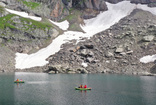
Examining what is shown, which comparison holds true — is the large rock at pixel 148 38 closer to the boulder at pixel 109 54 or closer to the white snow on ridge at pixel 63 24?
the boulder at pixel 109 54

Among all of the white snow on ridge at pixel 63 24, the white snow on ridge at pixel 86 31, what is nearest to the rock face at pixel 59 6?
the white snow on ridge at pixel 63 24

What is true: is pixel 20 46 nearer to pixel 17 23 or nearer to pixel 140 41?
pixel 17 23

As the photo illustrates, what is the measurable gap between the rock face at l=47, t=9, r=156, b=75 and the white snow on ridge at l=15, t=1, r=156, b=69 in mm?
7314

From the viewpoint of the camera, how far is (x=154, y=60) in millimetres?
102375

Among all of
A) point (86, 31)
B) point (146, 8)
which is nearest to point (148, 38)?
point (86, 31)

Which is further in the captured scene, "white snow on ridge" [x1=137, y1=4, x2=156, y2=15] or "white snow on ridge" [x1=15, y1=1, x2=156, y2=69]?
"white snow on ridge" [x1=137, y1=4, x2=156, y2=15]

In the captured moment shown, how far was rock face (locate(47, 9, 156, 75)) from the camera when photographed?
102 metres

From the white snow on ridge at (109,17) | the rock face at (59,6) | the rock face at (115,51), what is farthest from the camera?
the rock face at (59,6)

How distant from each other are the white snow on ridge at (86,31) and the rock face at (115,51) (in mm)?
7314

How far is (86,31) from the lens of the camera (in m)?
153

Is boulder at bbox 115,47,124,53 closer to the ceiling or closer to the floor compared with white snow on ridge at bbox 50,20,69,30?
closer to the floor

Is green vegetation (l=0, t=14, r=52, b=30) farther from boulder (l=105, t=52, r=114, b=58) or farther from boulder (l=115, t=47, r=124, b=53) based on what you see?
boulder (l=115, t=47, r=124, b=53)

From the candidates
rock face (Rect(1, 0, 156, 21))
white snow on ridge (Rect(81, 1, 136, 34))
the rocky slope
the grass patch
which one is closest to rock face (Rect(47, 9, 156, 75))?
the rocky slope

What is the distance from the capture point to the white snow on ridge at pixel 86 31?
11112 cm
